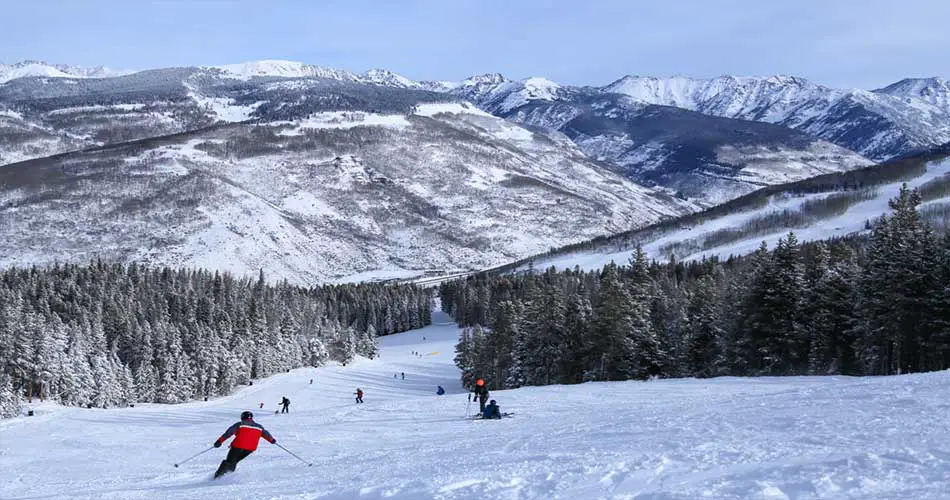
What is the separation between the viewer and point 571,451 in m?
17.5

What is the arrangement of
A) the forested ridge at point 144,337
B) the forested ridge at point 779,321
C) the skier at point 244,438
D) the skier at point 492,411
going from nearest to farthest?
the skier at point 244,438
the skier at point 492,411
the forested ridge at point 779,321
the forested ridge at point 144,337

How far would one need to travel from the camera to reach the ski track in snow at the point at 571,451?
12523mm

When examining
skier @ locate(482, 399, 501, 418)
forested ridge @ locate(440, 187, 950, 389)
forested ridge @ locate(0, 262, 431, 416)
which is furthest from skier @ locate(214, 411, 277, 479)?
forested ridge @ locate(0, 262, 431, 416)

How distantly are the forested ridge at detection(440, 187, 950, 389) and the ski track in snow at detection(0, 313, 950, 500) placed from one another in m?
10.5

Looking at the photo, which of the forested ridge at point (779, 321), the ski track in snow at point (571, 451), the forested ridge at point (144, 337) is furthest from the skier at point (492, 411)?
the forested ridge at point (144, 337)

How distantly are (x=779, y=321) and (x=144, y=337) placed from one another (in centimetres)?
6853

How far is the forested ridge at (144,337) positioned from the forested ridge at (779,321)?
38.8 m

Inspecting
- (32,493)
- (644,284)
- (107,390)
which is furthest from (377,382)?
(32,493)

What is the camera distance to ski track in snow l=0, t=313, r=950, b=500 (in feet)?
41.1

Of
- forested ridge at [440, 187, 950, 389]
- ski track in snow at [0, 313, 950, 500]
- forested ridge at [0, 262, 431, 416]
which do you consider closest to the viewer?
ski track in snow at [0, 313, 950, 500]

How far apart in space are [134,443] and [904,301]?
41.2 metres

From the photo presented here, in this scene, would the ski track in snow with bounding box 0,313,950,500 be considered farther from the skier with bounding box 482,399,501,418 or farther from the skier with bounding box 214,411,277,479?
the skier with bounding box 482,399,501,418

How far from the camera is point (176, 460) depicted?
27.1 m

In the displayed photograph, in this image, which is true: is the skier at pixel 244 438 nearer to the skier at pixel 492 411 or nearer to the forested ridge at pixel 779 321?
the skier at pixel 492 411
